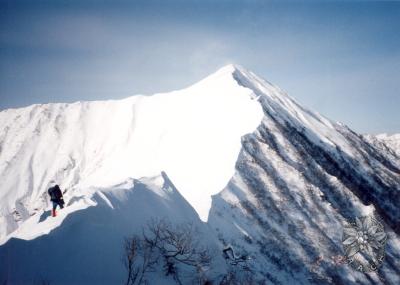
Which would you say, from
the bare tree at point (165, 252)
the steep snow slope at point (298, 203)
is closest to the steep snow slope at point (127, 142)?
the steep snow slope at point (298, 203)

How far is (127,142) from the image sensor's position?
51531mm

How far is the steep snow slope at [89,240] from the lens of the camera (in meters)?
13.5

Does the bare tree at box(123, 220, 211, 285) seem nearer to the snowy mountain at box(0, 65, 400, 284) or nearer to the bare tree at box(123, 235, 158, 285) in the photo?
the bare tree at box(123, 235, 158, 285)

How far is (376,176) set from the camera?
43281mm

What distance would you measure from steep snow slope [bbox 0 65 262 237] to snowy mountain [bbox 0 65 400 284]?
0.84ft

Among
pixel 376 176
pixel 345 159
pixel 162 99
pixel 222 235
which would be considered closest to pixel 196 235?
pixel 222 235

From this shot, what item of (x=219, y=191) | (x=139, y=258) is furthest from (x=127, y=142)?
(x=139, y=258)

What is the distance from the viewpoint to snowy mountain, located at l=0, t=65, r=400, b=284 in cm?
1623

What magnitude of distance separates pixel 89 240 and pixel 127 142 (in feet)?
120

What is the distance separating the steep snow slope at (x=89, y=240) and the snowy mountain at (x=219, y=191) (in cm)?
6

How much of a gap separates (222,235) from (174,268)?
6782mm

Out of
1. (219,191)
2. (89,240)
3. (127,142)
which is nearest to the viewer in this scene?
(89,240)

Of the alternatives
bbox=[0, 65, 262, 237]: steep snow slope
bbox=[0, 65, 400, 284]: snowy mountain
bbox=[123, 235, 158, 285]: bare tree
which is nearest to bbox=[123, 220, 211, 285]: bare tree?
bbox=[123, 235, 158, 285]: bare tree

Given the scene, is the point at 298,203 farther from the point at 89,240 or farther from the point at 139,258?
the point at 89,240
